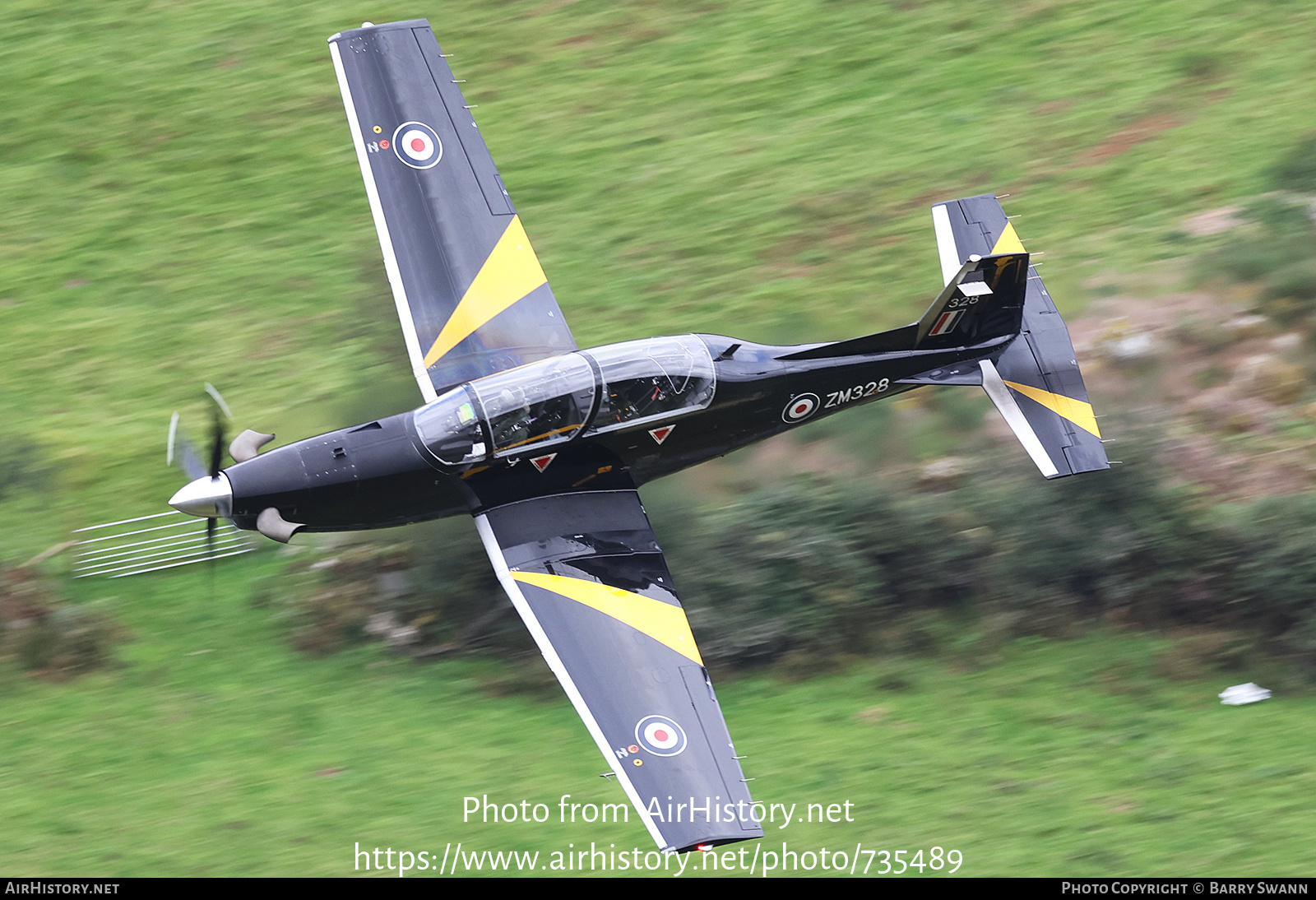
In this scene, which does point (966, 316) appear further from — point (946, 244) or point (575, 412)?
point (575, 412)

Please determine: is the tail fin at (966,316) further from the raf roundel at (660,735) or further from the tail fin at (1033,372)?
the raf roundel at (660,735)

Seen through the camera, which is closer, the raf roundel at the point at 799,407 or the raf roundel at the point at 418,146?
the raf roundel at the point at 799,407

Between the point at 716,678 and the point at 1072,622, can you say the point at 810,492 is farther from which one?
the point at 1072,622

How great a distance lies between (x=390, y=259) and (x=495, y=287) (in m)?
1.10

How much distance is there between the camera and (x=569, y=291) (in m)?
15.7

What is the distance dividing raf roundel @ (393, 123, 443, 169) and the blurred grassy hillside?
103 inches

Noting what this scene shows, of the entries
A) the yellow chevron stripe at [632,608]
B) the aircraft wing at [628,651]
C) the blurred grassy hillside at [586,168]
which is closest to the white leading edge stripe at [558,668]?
the aircraft wing at [628,651]

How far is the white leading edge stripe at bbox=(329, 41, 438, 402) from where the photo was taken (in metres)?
12.1

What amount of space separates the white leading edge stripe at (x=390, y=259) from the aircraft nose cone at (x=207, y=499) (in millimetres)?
2106

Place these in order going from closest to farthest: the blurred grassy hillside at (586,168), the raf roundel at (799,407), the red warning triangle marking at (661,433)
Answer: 1. the red warning triangle marking at (661,433)
2. the raf roundel at (799,407)
3. the blurred grassy hillside at (586,168)

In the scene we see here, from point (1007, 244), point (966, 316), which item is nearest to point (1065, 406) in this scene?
point (966, 316)

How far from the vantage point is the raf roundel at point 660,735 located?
384 inches

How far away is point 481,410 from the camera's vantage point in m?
11.2

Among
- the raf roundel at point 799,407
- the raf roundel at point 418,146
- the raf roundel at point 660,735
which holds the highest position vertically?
the raf roundel at point 418,146
